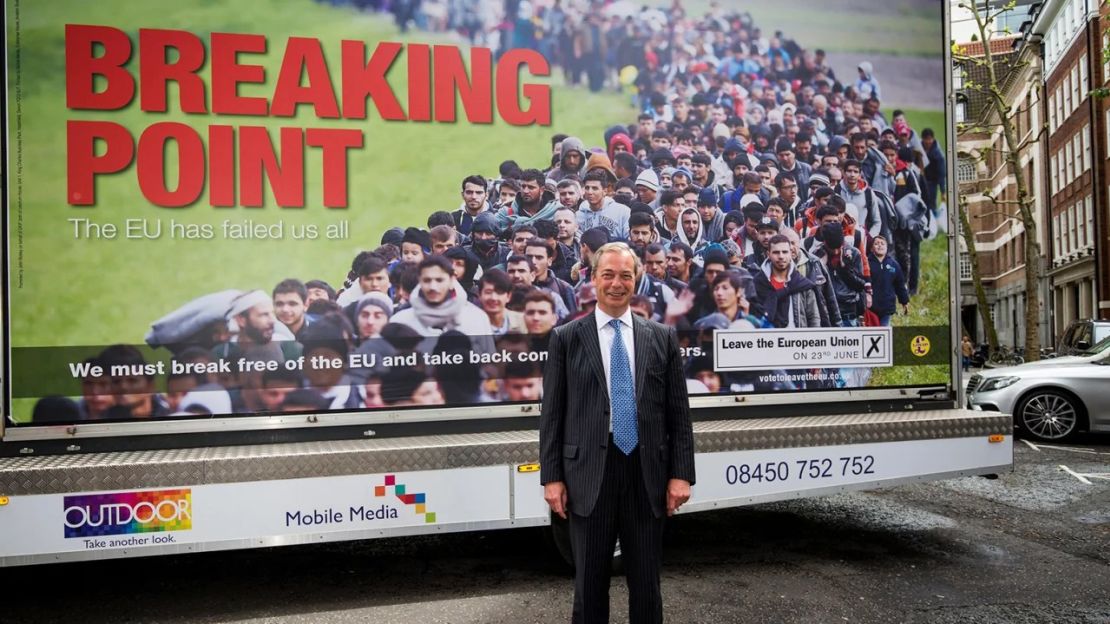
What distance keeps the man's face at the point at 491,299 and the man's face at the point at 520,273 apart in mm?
93

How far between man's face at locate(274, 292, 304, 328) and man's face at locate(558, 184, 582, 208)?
1449mm

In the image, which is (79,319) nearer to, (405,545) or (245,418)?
(245,418)

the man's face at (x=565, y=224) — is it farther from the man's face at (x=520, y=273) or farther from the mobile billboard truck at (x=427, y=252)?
the man's face at (x=520, y=273)

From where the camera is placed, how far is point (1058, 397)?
11.1 m

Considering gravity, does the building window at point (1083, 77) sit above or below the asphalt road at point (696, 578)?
above

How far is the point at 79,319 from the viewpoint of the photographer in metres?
4.12

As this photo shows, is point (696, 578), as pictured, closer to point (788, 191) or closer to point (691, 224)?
point (691, 224)

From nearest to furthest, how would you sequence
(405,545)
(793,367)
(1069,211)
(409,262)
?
(409,262) < (793,367) < (405,545) < (1069,211)

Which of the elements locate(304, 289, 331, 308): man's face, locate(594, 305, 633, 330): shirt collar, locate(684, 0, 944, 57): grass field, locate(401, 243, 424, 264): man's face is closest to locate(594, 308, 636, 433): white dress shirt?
locate(594, 305, 633, 330): shirt collar

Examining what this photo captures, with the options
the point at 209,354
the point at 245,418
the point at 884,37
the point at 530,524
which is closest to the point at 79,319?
the point at 209,354

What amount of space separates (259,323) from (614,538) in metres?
2.11

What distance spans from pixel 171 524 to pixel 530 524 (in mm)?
1751

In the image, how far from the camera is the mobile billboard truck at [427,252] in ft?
13.6

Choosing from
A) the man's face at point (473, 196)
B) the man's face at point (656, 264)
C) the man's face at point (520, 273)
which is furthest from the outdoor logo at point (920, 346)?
the man's face at point (473, 196)
